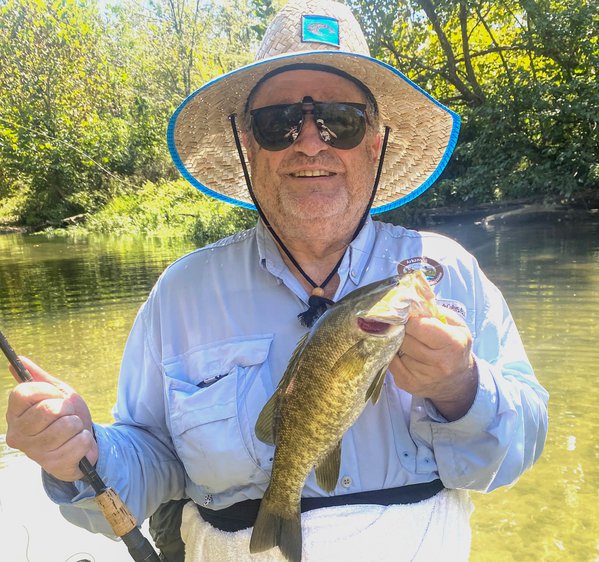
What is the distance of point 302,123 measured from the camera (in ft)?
7.01

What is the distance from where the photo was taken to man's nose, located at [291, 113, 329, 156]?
212cm

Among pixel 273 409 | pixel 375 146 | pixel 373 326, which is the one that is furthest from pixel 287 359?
pixel 375 146

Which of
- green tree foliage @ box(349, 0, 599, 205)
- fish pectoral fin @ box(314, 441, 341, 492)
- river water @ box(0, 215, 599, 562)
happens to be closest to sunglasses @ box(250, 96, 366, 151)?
fish pectoral fin @ box(314, 441, 341, 492)

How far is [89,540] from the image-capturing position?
3.20 m

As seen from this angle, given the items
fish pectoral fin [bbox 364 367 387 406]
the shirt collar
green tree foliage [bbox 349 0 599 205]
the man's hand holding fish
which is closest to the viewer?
the man's hand holding fish

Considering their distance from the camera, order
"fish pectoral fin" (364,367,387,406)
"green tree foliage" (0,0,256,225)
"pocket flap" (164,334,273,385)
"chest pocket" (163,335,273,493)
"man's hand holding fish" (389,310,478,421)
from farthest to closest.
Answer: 1. "green tree foliage" (0,0,256,225)
2. "pocket flap" (164,334,273,385)
3. "chest pocket" (163,335,273,493)
4. "fish pectoral fin" (364,367,387,406)
5. "man's hand holding fish" (389,310,478,421)

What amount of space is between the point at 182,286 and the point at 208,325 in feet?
0.64

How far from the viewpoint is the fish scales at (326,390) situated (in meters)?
1.53

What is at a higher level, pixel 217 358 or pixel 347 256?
pixel 347 256

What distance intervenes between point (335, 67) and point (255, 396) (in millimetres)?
1364

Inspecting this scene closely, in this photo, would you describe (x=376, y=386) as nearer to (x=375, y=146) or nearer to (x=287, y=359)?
(x=287, y=359)

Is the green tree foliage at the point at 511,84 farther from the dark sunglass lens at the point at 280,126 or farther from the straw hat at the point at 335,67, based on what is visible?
the dark sunglass lens at the point at 280,126

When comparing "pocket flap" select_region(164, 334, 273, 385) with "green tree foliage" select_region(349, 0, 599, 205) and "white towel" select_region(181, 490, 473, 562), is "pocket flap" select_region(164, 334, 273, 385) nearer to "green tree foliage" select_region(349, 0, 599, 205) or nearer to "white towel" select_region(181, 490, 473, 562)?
"white towel" select_region(181, 490, 473, 562)

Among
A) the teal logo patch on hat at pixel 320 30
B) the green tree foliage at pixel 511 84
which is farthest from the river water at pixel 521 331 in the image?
the teal logo patch on hat at pixel 320 30
